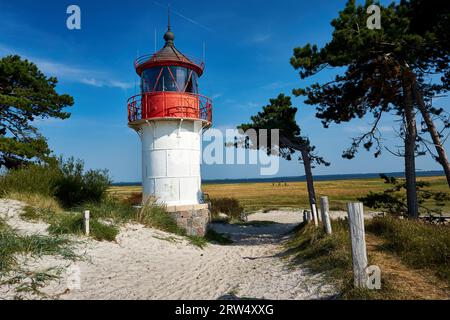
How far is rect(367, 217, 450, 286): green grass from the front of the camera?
20.9 feet

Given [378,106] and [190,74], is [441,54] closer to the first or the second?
[378,106]

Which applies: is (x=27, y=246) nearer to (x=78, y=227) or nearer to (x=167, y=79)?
(x=78, y=227)

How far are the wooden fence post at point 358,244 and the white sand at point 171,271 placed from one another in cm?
65

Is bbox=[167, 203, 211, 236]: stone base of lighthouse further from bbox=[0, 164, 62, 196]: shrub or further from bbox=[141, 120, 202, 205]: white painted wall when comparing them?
bbox=[0, 164, 62, 196]: shrub

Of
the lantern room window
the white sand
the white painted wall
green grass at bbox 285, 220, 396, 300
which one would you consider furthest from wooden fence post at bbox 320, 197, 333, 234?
the lantern room window

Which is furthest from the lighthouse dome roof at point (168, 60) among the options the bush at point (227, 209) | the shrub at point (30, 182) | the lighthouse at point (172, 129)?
the bush at point (227, 209)

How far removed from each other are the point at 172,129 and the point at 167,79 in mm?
2243

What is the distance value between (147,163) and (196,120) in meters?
3.11

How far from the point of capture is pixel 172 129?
14305 mm

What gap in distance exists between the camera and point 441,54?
37.6 feet

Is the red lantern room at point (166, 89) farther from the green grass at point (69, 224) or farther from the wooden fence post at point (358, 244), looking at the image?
the wooden fence post at point (358, 244)

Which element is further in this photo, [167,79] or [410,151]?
[167,79]

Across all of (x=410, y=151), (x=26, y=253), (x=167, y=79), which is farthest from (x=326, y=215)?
(x=167, y=79)

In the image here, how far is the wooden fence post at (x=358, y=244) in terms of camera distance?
5.53 metres
